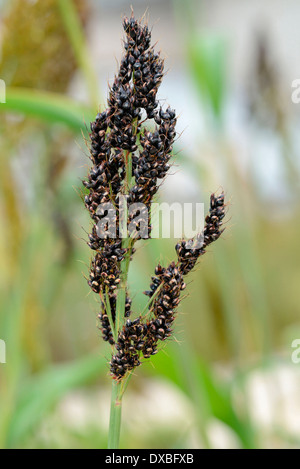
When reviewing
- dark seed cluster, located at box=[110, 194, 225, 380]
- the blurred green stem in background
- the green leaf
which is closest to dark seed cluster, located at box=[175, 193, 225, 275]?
dark seed cluster, located at box=[110, 194, 225, 380]

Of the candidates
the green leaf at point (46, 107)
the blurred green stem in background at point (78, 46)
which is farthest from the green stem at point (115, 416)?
the blurred green stem in background at point (78, 46)

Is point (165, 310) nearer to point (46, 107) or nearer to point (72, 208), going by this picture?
point (46, 107)

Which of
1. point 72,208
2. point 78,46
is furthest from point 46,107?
point 72,208

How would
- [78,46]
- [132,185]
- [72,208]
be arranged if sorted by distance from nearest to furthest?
[132,185], [78,46], [72,208]

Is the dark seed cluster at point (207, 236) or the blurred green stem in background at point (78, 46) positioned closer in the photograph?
the dark seed cluster at point (207, 236)

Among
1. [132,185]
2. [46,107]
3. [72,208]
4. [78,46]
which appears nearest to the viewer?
[132,185]

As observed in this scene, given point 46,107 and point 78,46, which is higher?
point 78,46

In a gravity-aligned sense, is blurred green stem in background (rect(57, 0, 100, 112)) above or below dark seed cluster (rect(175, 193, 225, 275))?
above

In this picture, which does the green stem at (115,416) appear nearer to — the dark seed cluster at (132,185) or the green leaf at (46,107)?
the dark seed cluster at (132,185)

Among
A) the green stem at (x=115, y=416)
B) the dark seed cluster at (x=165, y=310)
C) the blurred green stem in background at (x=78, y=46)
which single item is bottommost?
the green stem at (x=115, y=416)

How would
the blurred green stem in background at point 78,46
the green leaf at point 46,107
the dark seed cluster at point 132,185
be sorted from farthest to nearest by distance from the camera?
the blurred green stem in background at point 78,46
the green leaf at point 46,107
the dark seed cluster at point 132,185

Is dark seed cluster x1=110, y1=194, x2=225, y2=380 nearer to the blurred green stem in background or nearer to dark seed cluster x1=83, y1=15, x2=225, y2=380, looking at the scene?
dark seed cluster x1=83, y1=15, x2=225, y2=380
